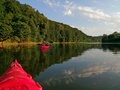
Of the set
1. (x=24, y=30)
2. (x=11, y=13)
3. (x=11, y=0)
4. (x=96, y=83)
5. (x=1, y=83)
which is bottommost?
(x=96, y=83)

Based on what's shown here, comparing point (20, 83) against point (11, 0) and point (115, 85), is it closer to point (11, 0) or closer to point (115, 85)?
point (115, 85)

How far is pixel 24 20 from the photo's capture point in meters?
94.3

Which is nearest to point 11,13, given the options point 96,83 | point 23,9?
point 23,9

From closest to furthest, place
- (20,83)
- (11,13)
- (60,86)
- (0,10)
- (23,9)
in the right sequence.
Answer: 1. (20,83)
2. (60,86)
3. (0,10)
4. (11,13)
5. (23,9)

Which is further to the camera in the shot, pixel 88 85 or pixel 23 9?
pixel 23 9

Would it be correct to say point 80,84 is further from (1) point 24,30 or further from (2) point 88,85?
(1) point 24,30

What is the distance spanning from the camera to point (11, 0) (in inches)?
3720

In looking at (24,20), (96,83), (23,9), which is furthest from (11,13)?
(96,83)

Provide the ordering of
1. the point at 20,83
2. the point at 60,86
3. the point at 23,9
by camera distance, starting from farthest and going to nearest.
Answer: the point at 23,9, the point at 60,86, the point at 20,83

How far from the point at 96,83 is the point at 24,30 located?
75.4m

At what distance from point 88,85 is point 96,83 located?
0.99m

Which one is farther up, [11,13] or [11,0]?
[11,0]

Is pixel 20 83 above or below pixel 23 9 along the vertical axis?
below

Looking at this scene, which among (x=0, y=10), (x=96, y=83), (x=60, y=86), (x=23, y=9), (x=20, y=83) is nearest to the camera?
(x=20, y=83)
